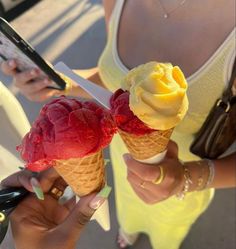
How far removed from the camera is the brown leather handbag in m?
0.89

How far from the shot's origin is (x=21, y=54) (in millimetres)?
878

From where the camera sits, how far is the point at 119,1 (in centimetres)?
102

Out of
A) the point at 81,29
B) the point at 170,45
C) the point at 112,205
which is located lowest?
the point at 112,205

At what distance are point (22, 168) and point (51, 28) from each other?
6.86ft

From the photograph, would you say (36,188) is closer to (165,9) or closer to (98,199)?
(98,199)

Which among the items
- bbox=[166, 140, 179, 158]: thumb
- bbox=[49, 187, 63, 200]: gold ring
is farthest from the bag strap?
bbox=[49, 187, 63, 200]: gold ring

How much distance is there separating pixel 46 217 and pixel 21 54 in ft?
1.21

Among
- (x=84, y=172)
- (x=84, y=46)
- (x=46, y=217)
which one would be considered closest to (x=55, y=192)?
(x=46, y=217)

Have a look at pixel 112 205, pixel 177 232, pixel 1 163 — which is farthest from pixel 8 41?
pixel 112 205

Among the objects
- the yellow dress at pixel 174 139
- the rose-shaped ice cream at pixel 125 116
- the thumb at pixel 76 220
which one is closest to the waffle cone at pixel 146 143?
the rose-shaped ice cream at pixel 125 116

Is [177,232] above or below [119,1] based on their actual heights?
below

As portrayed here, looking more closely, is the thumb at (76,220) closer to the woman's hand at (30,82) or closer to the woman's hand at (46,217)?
the woman's hand at (46,217)

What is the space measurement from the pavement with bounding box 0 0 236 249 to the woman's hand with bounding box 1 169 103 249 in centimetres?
33

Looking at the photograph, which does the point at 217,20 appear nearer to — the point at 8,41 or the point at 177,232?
the point at 8,41
